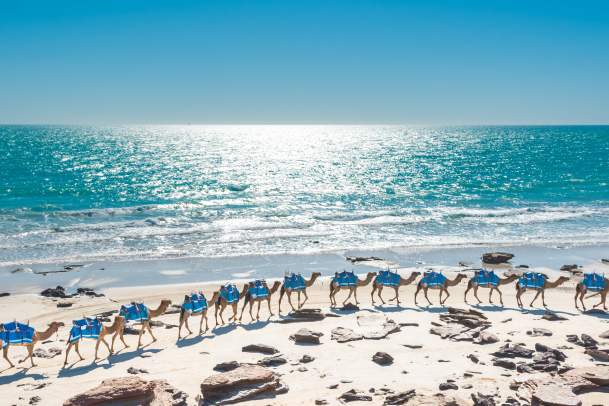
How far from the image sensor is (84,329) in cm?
1585

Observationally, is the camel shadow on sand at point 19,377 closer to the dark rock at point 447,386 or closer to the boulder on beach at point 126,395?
the boulder on beach at point 126,395

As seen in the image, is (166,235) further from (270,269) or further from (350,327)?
(350,327)

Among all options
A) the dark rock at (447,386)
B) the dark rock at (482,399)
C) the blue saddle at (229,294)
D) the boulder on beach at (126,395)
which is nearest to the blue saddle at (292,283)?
the blue saddle at (229,294)

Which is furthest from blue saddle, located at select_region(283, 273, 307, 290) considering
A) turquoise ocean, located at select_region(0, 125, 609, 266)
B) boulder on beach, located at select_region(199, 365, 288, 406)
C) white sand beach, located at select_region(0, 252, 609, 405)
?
turquoise ocean, located at select_region(0, 125, 609, 266)

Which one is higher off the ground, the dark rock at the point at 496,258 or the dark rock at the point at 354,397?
the dark rock at the point at 354,397

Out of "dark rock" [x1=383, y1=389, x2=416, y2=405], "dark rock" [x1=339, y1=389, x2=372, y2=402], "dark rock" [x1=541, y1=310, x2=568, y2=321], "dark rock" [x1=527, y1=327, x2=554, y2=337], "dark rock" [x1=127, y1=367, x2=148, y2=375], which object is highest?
"dark rock" [x1=383, y1=389, x2=416, y2=405]

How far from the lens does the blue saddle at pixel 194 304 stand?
18.0m

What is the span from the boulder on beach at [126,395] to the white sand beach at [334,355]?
1014 mm

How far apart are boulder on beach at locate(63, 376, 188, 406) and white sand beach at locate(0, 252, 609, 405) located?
101cm

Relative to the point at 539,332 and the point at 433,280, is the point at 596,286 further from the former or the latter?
the point at 433,280

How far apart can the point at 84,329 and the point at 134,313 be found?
1.90 metres

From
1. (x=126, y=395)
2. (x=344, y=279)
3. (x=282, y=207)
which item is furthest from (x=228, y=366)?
(x=282, y=207)

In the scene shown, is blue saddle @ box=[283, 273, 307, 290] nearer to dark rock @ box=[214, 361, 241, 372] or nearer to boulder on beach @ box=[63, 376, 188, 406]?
dark rock @ box=[214, 361, 241, 372]

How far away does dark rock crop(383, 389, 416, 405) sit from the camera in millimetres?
11700
